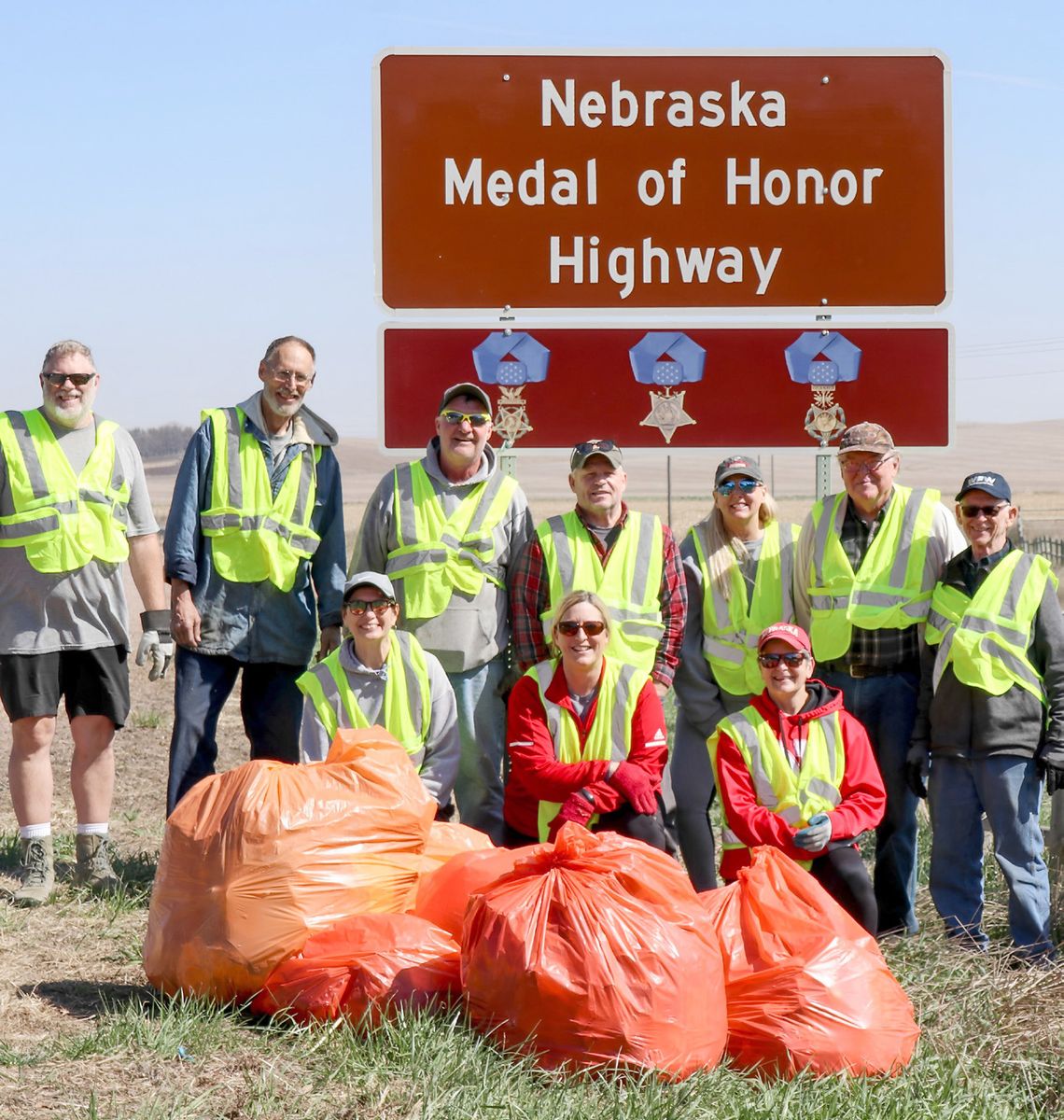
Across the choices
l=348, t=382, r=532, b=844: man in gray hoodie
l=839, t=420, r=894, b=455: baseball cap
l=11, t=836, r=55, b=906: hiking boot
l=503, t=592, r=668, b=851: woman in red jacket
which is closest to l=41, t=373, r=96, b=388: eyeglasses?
l=348, t=382, r=532, b=844: man in gray hoodie

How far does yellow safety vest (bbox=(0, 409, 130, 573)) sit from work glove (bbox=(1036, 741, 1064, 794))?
3.37 meters

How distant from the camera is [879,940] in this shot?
516 cm

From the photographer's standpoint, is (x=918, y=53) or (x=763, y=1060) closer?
(x=763, y=1060)

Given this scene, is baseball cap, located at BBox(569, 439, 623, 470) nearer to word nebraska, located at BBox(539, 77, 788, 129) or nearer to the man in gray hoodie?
the man in gray hoodie

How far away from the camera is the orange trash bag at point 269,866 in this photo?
4.19 metres

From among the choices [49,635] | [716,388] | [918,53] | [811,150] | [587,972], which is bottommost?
[587,972]

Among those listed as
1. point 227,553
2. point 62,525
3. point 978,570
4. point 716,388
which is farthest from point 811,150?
point 62,525

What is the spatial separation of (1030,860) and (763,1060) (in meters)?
1.61

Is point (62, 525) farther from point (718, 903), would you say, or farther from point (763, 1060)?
point (763, 1060)

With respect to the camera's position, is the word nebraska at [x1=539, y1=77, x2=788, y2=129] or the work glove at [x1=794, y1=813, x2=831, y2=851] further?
the word nebraska at [x1=539, y1=77, x2=788, y2=129]

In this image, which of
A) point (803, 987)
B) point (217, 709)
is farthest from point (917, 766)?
point (217, 709)

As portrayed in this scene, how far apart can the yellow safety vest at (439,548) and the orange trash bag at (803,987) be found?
66.2 inches

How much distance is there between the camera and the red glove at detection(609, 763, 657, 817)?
4824 mm

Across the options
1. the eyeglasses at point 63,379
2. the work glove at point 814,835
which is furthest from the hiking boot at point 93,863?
the work glove at point 814,835
